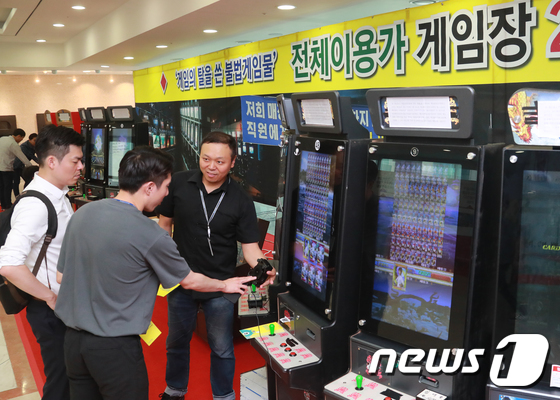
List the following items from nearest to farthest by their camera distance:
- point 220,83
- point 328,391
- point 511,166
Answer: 1. point 511,166
2. point 328,391
3. point 220,83

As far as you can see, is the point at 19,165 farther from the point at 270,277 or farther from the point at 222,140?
the point at 270,277

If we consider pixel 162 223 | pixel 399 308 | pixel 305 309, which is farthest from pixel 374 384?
pixel 162 223

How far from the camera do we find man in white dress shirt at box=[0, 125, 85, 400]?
6.81 feet

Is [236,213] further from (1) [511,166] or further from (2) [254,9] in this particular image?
(2) [254,9]

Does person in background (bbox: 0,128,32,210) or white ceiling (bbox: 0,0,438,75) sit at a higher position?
white ceiling (bbox: 0,0,438,75)

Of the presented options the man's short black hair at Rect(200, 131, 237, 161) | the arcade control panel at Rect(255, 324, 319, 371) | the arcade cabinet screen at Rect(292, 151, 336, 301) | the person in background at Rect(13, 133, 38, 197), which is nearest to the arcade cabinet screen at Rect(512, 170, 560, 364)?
the arcade cabinet screen at Rect(292, 151, 336, 301)

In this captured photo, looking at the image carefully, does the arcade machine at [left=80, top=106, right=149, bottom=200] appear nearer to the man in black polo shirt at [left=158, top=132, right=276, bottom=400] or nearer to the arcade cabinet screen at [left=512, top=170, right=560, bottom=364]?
the man in black polo shirt at [left=158, top=132, right=276, bottom=400]

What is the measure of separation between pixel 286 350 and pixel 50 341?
1.13 metres

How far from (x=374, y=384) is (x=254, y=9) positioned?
152 inches

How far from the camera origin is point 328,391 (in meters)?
1.75

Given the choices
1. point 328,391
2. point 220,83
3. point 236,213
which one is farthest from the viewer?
point 220,83

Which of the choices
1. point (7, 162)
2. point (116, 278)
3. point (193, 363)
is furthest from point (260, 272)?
point (7, 162)

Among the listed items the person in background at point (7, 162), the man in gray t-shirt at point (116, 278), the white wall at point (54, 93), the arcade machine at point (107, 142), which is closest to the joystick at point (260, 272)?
the man in gray t-shirt at point (116, 278)

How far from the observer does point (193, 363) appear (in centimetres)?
353
